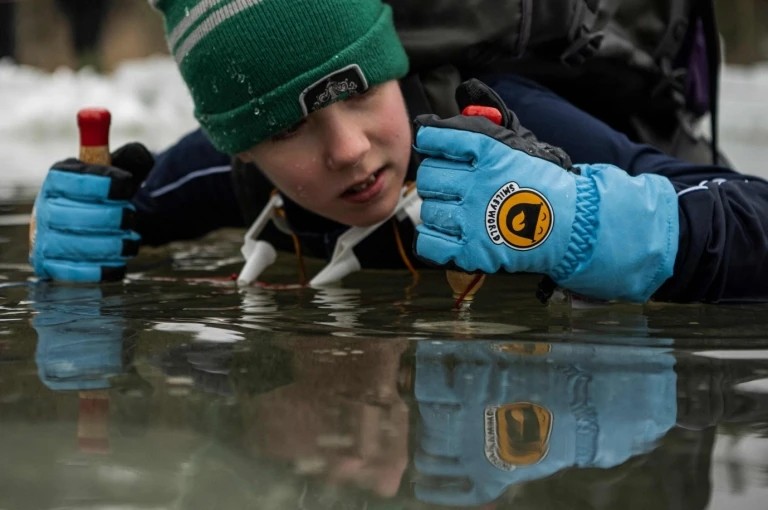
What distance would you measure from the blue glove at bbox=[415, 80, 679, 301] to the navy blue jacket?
6 centimetres

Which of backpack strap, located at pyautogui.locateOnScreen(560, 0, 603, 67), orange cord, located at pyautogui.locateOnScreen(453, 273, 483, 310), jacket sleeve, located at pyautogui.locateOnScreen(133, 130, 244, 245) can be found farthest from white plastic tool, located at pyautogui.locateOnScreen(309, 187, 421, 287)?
jacket sleeve, located at pyautogui.locateOnScreen(133, 130, 244, 245)

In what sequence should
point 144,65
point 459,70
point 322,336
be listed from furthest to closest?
point 144,65
point 459,70
point 322,336

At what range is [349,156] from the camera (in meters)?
1.71

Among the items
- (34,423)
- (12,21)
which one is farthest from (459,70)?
(12,21)

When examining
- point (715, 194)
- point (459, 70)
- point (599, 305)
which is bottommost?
point (599, 305)

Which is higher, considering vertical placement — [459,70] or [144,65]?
[144,65]

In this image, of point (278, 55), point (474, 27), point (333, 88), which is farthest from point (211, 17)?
point (474, 27)

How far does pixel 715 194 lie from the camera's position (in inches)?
63.7

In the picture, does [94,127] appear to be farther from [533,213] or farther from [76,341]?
[533,213]

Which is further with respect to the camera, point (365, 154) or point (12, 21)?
point (12, 21)

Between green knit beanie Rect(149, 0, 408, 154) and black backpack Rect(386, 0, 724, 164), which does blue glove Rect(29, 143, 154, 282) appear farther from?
black backpack Rect(386, 0, 724, 164)

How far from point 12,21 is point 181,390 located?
6.18 metres

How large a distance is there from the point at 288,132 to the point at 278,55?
13cm

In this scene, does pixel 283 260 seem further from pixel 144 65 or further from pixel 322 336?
pixel 144 65
